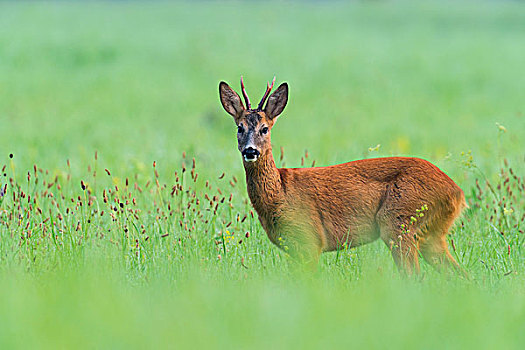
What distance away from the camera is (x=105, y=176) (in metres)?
8.73

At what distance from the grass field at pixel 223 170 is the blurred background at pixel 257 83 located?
87mm

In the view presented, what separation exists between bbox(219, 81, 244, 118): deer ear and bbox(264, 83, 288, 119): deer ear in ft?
0.63

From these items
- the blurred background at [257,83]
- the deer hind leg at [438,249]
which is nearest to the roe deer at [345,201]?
the deer hind leg at [438,249]

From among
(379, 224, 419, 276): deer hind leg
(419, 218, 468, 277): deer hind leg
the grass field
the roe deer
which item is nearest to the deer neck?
the roe deer

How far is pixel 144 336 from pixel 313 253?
6.91 ft

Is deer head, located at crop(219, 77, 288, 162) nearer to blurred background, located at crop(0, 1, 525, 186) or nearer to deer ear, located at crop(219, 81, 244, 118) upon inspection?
deer ear, located at crop(219, 81, 244, 118)

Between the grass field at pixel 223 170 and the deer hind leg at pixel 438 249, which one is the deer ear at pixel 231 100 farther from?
the deer hind leg at pixel 438 249

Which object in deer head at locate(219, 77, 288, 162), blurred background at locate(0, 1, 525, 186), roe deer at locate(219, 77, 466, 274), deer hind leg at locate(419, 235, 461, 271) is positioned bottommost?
deer hind leg at locate(419, 235, 461, 271)

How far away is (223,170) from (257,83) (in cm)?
929

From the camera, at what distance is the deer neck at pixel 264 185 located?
518 centimetres

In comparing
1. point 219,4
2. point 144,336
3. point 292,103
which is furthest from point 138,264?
point 219,4

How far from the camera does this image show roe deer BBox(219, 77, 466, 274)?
16.4ft

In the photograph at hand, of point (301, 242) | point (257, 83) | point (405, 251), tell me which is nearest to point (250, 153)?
point (301, 242)

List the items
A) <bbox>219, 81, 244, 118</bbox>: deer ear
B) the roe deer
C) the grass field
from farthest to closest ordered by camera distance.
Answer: <bbox>219, 81, 244, 118</bbox>: deer ear
the roe deer
the grass field
